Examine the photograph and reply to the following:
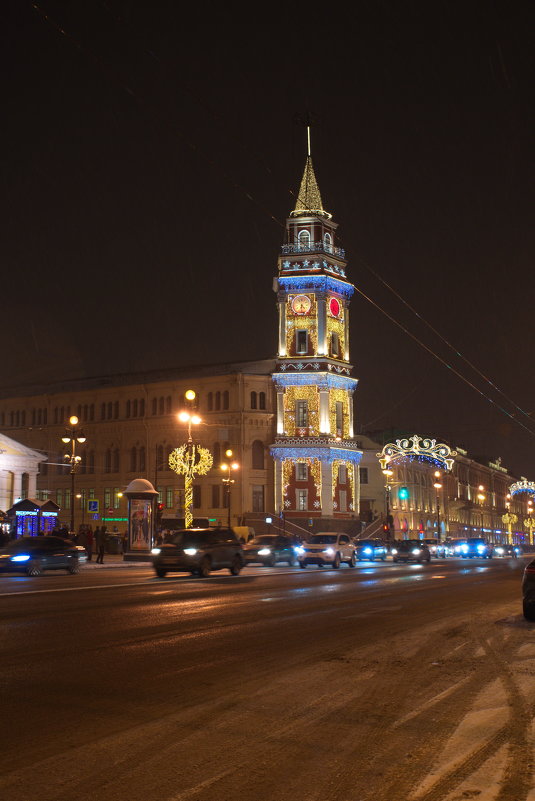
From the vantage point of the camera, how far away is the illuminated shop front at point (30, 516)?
4603 centimetres

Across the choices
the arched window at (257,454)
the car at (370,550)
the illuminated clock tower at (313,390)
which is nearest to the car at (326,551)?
the car at (370,550)

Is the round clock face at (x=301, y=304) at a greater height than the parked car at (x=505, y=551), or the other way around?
the round clock face at (x=301, y=304)

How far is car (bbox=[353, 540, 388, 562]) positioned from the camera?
55219 mm

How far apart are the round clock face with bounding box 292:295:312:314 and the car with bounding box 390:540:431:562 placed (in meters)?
29.2

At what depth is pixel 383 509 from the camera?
86.8 metres

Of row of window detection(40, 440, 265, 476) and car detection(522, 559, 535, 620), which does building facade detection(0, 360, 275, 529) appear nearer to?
row of window detection(40, 440, 265, 476)

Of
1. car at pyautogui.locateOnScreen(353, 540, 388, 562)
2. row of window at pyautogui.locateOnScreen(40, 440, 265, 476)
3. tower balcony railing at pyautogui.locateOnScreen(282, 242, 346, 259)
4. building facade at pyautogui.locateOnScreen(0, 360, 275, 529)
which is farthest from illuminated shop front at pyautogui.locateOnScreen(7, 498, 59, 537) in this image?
tower balcony railing at pyautogui.locateOnScreen(282, 242, 346, 259)

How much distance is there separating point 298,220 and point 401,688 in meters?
71.3

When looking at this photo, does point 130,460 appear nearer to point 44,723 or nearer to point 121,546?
point 121,546

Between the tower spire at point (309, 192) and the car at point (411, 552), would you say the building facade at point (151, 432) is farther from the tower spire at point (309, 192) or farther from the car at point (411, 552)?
the car at point (411, 552)

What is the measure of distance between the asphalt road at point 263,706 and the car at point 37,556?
14867mm

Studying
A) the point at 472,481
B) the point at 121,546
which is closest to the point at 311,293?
the point at 121,546

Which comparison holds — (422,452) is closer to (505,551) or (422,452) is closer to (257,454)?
(505,551)

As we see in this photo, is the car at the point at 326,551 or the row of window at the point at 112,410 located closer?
the car at the point at 326,551
